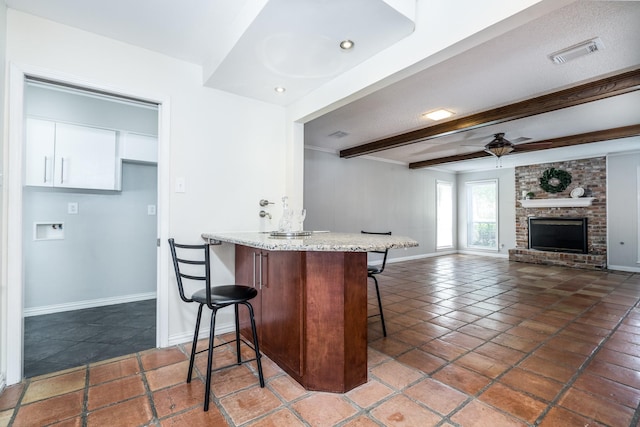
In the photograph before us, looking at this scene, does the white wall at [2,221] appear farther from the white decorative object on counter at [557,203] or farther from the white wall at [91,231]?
the white decorative object on counter at [557,203]

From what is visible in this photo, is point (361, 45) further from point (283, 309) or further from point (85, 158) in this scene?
point (85, 158)

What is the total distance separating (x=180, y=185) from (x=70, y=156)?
1653 millimetres

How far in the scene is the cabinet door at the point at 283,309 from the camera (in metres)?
1.90

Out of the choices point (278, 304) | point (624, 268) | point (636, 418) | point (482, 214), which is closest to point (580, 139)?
point (624, 268)

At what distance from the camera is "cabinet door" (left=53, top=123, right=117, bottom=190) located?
3.18 meters

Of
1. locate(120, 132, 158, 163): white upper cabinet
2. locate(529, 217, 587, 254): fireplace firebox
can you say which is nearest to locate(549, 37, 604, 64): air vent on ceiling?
locate(120, 132, 158, 163): white upper cabinet

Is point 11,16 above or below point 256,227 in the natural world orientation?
above

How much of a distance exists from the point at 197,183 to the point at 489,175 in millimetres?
8072

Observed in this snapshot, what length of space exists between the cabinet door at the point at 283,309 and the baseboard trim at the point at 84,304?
2398mm

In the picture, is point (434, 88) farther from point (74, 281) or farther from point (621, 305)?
point (74, 281)

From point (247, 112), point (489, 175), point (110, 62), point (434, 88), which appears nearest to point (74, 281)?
point (110, 62)

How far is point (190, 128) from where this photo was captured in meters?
2.64

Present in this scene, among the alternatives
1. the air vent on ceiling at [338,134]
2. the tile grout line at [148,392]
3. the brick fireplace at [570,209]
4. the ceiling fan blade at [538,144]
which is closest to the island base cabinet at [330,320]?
the tile grout line at [148,392]

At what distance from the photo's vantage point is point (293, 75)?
8.29ft
